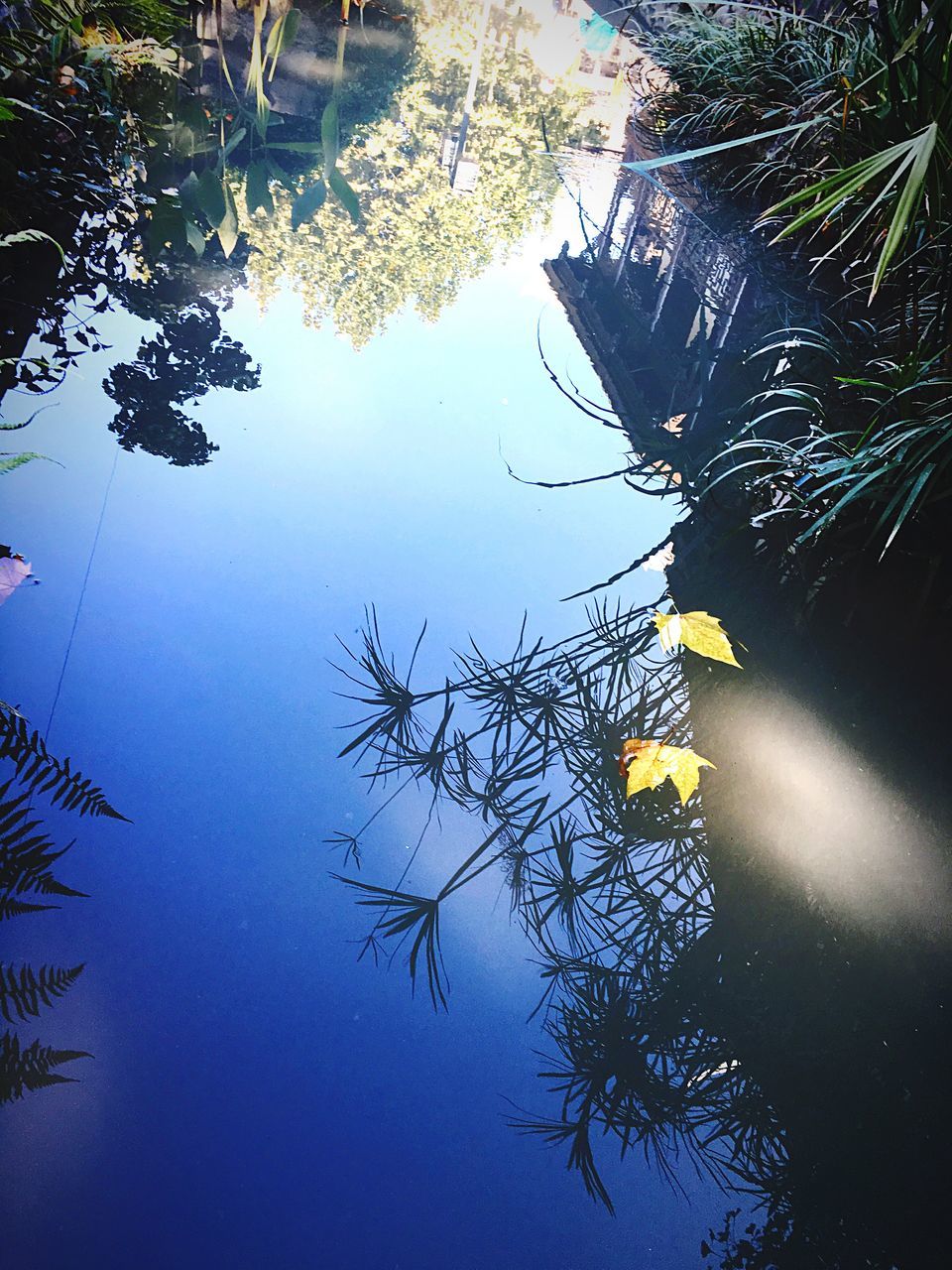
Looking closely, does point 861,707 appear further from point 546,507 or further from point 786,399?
point 786,399

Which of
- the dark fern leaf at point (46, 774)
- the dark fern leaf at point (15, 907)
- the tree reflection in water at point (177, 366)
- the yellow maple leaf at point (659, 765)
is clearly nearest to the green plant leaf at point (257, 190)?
the tree reflection in water at point (177, 366)

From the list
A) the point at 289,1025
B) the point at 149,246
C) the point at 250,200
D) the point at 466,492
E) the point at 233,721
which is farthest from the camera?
the point at 250,200

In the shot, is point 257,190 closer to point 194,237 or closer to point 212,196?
point 212,196

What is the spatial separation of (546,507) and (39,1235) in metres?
1.71

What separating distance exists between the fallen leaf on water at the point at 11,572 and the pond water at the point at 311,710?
0.03 metres

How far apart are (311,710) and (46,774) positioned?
44cm

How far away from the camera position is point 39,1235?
85cm

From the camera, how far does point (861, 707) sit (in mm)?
1749

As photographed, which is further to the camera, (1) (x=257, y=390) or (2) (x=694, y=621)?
(1) (x=257, y=390)

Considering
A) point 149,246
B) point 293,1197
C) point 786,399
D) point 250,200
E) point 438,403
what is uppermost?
point 250,200

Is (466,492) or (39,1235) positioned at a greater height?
(466,492)

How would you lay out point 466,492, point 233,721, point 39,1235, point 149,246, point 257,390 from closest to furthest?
point 39,1235, point 233,721, point 466,492, point 257,390, point 149,246

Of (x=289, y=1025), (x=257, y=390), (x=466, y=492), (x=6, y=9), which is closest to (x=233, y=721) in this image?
(x=289, y=1025)

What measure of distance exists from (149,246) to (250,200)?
2.26 feet
